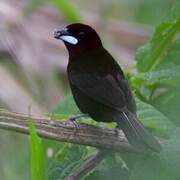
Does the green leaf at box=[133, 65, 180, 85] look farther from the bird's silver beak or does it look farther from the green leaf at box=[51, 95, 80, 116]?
the bird's silver beak

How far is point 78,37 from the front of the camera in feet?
9.22

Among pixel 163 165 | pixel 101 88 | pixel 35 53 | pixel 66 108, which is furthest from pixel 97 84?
pixel 35 53

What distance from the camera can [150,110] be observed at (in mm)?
2293

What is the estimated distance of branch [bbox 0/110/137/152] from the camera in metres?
Result: 2.05

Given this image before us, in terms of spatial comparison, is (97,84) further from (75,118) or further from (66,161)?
(66,161)

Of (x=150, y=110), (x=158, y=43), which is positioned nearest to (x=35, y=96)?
(x=158, y=43)

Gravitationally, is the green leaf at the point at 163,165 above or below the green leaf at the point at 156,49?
below

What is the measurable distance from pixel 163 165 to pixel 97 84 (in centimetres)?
56

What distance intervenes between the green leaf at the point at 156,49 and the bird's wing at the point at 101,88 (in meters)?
0.12

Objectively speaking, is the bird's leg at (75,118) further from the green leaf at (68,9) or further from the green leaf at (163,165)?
the green leaf at (68,9)

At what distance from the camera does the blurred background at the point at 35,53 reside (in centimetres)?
398

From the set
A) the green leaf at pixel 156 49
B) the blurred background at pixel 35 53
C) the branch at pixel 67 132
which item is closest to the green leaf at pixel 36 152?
the branch at pixel 67 132

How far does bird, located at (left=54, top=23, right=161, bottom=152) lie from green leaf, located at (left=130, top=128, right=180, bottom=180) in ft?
0.41

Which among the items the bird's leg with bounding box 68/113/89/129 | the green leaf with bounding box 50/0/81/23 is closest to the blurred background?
the green leaf with bounding box 50/0/81/23
